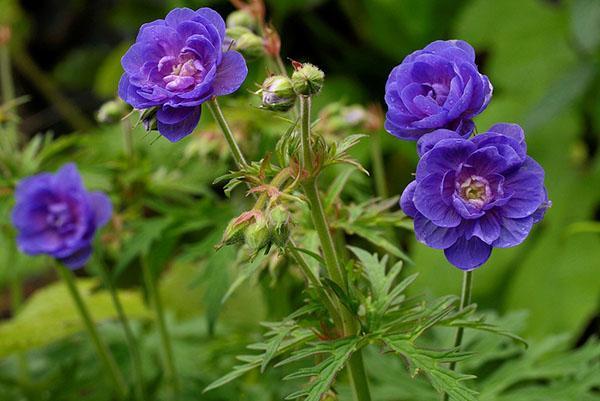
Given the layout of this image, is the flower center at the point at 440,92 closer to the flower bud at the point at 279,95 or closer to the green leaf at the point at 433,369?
the flower bud at the point at 279,95

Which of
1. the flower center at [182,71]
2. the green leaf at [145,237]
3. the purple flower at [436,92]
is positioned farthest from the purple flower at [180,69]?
the green leaf at [145,237]

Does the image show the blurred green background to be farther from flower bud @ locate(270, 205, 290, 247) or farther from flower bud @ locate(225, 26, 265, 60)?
flower bud @ locate(270, 205, 290, 247)

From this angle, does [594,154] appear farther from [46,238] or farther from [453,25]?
[46,238]

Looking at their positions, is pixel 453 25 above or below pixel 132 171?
below

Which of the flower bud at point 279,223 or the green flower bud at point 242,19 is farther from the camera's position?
the green flower bud at point 242,19

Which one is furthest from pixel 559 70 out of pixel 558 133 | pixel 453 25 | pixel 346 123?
pixel 346 123

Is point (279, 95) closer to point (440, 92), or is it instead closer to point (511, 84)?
point (440, 92)

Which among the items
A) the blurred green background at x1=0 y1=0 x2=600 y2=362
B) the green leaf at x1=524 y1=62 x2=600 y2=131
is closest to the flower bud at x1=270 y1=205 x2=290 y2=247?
the blurred green background at x1=0 y1=0 x2=600 y2=362
